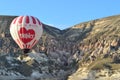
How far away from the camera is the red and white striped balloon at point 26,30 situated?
282 ft

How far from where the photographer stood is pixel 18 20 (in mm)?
87125

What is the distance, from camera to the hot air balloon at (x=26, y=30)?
282ft

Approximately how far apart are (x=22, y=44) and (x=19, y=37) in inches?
50.9

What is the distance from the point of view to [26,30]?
86312 mm

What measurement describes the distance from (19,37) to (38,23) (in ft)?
13.1

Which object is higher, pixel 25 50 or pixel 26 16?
pixel 26 16

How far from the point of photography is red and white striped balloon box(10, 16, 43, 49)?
8606 centimetres

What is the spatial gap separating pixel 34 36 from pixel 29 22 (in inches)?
121

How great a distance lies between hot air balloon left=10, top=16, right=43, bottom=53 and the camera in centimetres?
8606

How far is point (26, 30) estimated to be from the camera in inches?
3398

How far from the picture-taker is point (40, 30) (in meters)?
88.4

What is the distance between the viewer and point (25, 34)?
8712 cm

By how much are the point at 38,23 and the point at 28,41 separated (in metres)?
3.49

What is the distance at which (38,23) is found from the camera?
3438 inches
